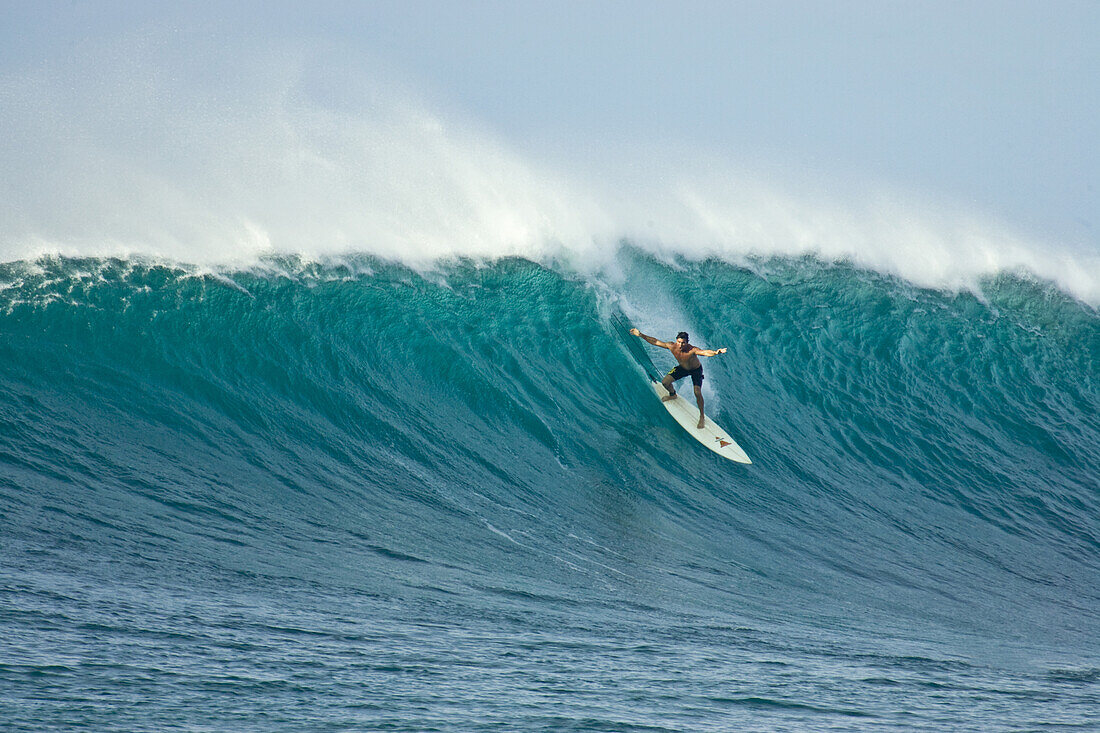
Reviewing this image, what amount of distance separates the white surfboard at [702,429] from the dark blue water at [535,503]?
16 cm

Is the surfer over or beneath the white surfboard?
over

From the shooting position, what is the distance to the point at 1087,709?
5.50 m

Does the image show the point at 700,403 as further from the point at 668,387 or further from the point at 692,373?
the point at 668,387

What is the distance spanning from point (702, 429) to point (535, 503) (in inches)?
101

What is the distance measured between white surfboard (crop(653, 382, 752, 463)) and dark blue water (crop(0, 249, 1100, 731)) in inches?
6.2

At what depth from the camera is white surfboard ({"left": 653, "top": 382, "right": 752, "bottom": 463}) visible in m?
10.4

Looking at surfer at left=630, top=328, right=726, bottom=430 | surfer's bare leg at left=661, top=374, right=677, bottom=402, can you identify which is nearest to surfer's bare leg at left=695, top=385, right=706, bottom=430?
surfer at left=630, top=328, right=726, bottom=430

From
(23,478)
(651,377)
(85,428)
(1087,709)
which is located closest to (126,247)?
(85,428)

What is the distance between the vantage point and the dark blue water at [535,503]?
5023 mm

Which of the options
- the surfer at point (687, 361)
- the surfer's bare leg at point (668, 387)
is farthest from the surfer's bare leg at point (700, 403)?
the surfer's bare leg at point (668, 387)

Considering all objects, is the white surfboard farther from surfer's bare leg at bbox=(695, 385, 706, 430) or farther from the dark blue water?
the dark blue water

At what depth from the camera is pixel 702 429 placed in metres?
10.7

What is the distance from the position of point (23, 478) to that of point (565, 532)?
393cm

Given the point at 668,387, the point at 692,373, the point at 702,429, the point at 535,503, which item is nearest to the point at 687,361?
the point at 692,373
